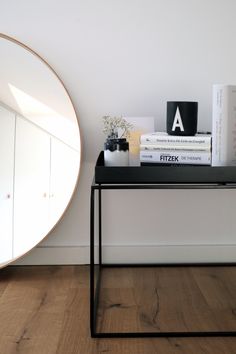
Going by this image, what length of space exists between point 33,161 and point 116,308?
2.29 ft

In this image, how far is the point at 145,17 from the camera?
1816 mm

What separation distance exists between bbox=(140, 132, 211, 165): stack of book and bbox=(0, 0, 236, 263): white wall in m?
0.44

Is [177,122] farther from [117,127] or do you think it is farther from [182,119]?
[117,127]

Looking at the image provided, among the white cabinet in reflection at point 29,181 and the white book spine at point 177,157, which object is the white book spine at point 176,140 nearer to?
the white book spine at point 177,157

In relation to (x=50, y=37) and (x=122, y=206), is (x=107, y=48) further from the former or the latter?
(x=122, y=206)

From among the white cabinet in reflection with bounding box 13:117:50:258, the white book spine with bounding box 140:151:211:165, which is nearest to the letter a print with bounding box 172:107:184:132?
the white book spine with bounding box 140:151:211:165

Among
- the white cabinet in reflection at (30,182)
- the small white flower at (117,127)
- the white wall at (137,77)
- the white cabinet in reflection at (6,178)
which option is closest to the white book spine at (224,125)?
the small white flower at (117,127)

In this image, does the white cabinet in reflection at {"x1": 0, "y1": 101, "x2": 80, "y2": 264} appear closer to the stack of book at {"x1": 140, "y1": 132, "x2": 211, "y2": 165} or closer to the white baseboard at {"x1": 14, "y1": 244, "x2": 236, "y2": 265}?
the white baseboard at {"x1": 14, "y1": 244, "x2": 236, "y2": 265}

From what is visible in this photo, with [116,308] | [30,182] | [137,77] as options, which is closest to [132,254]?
[116,308]

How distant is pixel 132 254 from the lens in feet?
6.37

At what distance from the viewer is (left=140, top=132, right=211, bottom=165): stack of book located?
1.42 metres

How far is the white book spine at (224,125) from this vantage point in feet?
4.48

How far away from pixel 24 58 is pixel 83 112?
1.07 ft

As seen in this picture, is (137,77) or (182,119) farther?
(137,77)
